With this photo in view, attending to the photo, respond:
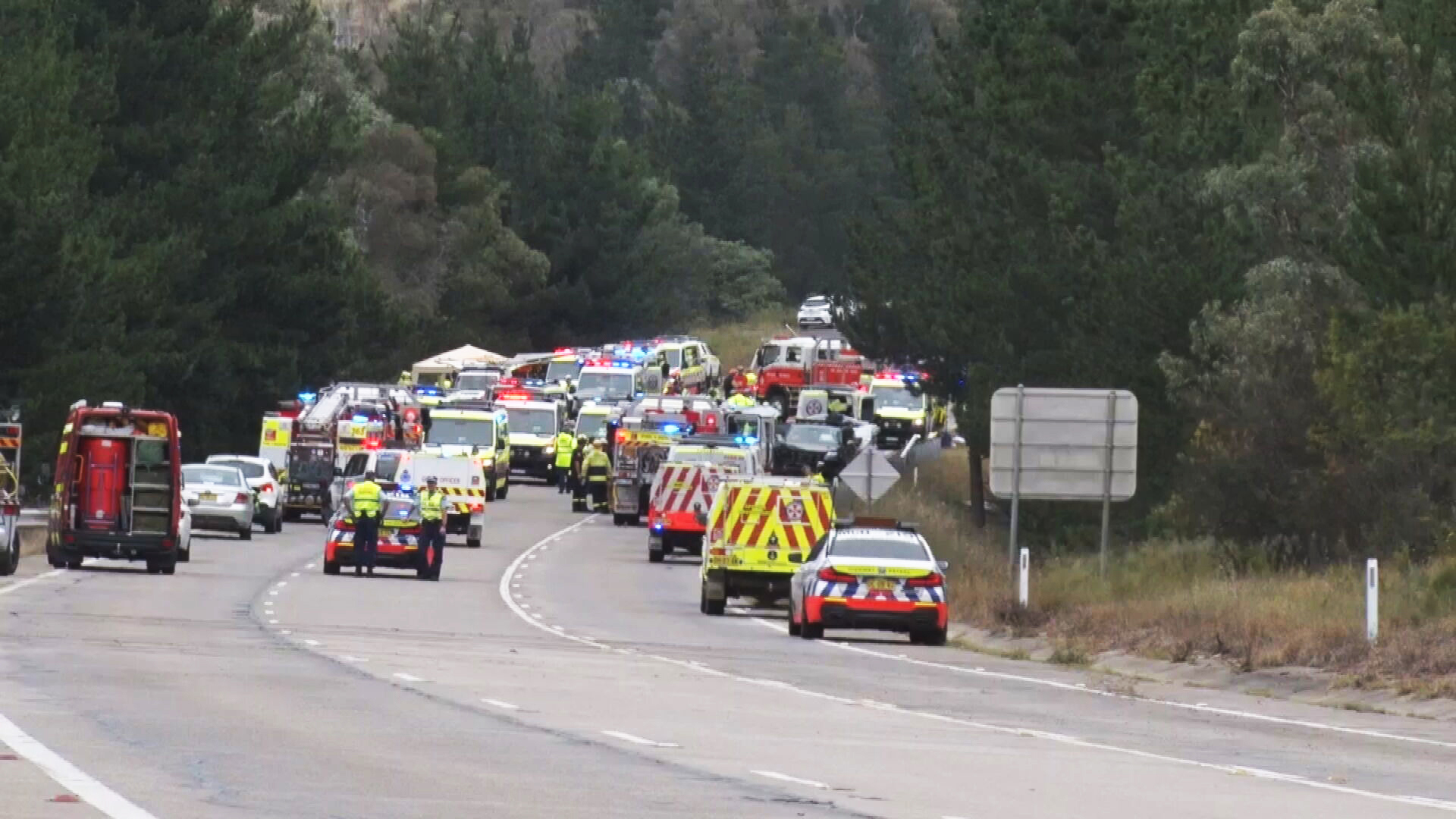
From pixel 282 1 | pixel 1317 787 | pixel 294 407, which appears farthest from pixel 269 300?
pixel 1317 787

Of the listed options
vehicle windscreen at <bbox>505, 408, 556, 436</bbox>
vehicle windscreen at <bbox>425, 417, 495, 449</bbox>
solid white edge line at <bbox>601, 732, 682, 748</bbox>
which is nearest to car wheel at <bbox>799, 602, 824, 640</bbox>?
solid white edge line at <bbox>601, 732, 682, 748</bbox>

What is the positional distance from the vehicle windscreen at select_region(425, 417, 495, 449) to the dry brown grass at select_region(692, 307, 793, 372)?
59.9m

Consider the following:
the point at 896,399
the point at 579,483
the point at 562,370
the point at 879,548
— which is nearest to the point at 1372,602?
the point at 879,548

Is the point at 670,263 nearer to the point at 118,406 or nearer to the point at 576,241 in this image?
the point at 576,241

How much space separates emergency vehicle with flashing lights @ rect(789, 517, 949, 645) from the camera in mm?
33250

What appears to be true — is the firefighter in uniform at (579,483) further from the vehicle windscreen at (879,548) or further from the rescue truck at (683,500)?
the vehicle windscreen at (879,548)

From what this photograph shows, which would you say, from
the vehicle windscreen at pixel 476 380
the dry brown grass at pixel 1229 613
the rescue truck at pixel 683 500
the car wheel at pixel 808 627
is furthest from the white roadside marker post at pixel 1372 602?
the vehicle windscreen at pixel 476 380

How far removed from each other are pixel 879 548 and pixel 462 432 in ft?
122

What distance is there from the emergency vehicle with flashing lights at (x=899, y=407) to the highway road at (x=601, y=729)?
5411 cm

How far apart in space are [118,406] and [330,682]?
20.6 meters

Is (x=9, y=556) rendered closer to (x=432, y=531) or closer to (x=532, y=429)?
(x=432, y=531)

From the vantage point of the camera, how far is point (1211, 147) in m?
50.2

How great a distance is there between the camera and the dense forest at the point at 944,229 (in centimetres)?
4166

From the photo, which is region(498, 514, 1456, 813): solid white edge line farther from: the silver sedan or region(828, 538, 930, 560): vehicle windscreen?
→ the silver sedan
